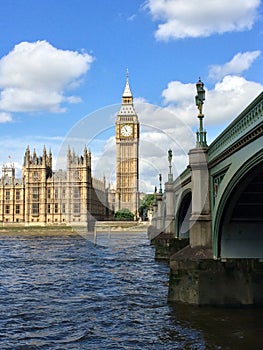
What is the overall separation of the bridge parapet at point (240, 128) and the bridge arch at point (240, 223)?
1474mm

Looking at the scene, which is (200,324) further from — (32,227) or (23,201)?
(23,201)

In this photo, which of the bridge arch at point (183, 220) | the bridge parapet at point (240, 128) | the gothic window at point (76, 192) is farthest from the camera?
the gothic window at point (76, 192)

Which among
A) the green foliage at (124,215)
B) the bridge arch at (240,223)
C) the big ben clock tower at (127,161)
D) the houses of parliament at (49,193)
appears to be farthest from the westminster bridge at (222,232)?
the big ben clock tower at (127,161)

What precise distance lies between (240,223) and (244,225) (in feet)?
0.49

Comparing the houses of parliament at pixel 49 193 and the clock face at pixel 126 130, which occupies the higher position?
the clock face at pixel 126 130

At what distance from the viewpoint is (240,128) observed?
12.2m

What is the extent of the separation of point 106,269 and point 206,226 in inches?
525

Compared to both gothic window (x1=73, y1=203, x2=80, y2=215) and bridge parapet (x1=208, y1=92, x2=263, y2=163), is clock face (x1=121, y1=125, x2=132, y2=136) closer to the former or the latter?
gothic window (x1=73, y1=203, x2=80, y2=215)

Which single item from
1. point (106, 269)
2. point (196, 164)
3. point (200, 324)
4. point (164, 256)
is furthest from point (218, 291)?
point (164, 256)

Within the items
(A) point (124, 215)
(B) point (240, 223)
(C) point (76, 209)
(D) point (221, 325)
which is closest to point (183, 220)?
(B) point (240, 223)

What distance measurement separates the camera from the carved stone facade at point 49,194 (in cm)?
11012

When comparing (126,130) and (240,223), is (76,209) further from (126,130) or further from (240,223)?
(240,223)

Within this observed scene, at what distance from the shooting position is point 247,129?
1134 cm

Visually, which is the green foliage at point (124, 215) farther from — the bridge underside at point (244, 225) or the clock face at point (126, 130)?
the bridge underside at point (244, 225)
